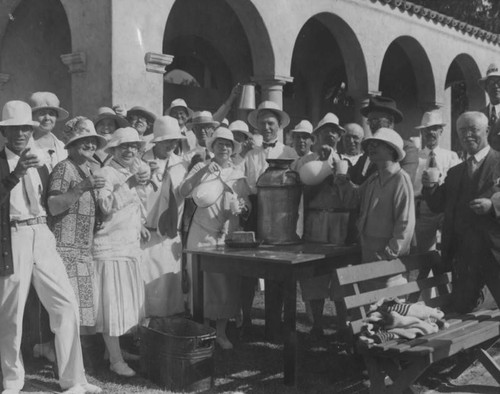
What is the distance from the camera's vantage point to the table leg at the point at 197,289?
530cm

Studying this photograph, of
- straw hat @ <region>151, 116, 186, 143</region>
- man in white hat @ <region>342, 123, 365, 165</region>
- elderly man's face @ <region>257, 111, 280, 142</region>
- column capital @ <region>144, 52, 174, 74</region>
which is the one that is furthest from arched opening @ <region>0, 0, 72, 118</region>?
man in white hat @ <region>342, 123, 365, 165</region>

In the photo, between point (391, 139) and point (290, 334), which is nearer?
point (290, 334)

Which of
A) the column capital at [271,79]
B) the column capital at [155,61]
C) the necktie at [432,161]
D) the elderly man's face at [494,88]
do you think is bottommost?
the necktie at [432,161]

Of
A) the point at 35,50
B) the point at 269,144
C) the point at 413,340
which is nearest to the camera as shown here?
the point at 413,340

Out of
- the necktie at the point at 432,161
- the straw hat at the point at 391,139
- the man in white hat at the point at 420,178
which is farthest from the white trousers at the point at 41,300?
the necktie at the point at 432,161

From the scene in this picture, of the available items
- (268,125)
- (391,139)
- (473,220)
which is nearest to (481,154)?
(473,220)

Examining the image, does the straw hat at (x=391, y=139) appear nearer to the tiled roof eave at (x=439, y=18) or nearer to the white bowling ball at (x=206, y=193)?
the white bowling ball at (x=206, y=193)

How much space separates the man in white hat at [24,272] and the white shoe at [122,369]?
1.50 feet

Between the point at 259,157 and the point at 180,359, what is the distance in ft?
8.22

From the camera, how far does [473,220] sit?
4.98 metres

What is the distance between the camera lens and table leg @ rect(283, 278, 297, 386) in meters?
4.74

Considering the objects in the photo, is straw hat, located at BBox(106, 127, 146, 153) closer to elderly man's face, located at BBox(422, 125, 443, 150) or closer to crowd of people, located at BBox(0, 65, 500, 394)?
crowd of people, located at BBox(0, 65, 500, 394)

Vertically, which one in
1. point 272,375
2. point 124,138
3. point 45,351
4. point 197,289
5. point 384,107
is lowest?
point 272,375

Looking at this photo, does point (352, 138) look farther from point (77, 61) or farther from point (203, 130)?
point (77, 61)
